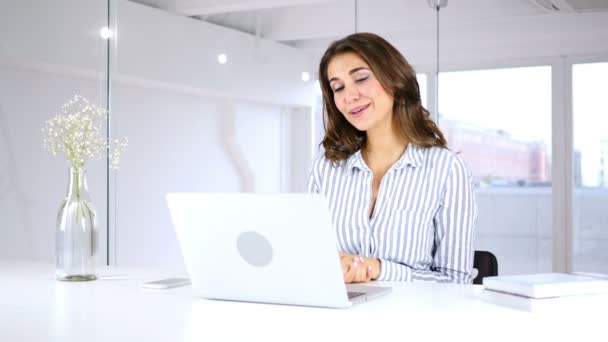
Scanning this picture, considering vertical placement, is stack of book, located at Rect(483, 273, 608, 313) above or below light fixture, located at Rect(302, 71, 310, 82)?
below

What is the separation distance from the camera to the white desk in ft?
4.85

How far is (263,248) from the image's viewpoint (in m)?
1.75

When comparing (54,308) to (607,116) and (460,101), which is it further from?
(607,116)

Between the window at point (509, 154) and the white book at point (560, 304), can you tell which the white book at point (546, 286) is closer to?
the white book at point (560, 304)

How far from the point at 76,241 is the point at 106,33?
2.10m

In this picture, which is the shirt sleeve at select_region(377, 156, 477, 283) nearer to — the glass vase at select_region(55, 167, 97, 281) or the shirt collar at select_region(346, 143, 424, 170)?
the shirt collar at select_region(346, 143, 424, 170)

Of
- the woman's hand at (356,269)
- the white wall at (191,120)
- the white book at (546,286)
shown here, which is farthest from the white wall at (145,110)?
the white book at (546,286)

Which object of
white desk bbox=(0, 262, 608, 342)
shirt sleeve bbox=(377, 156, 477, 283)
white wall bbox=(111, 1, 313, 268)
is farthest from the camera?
white wall bbox=(111, 1, 313, 268)

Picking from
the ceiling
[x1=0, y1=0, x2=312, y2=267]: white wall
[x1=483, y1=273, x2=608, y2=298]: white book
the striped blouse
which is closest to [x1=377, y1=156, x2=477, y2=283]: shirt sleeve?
the striped blouse

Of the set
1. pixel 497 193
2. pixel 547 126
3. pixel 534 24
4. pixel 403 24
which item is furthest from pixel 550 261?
pixel 403 24

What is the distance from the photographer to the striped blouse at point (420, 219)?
2.51m

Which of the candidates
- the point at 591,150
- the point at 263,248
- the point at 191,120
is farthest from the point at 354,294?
the point at 191,120

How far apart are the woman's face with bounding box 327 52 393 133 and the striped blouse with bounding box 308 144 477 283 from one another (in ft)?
0.53

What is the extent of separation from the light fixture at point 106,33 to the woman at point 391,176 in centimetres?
177
